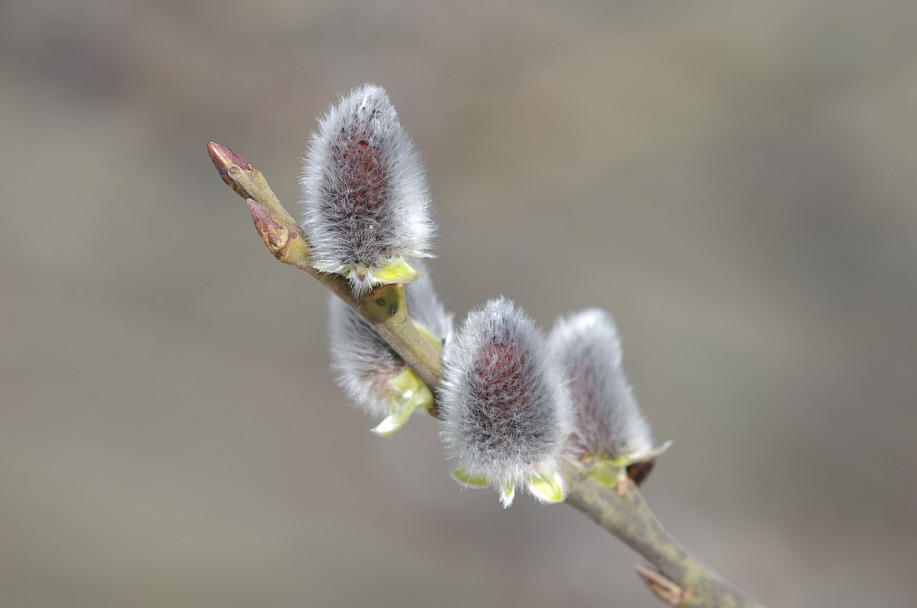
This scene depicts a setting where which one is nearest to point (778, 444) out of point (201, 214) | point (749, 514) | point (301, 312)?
point (749, 514)

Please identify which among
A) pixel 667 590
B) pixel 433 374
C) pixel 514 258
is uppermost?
pixel 514 258

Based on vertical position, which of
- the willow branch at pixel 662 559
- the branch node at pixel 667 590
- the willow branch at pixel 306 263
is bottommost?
the branch node at pixel 667 590

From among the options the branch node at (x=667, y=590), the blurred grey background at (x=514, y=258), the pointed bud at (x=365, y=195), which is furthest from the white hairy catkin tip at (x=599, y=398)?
the blurred grey background at (x=514, y=258)

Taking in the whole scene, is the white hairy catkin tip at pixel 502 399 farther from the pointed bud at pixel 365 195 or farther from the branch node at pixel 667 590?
the branch node at pixel 667 590

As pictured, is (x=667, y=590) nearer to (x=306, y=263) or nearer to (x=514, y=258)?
(x=306, y=263)

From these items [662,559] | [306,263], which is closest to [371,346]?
[306,263]

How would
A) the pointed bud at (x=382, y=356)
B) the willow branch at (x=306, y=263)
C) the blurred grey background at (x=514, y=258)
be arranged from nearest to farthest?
Result: the willow branch at (x=306, y=263)
the pointed bud at (x=382, y=356)
the blurred grey background at (x=514, y=258)
